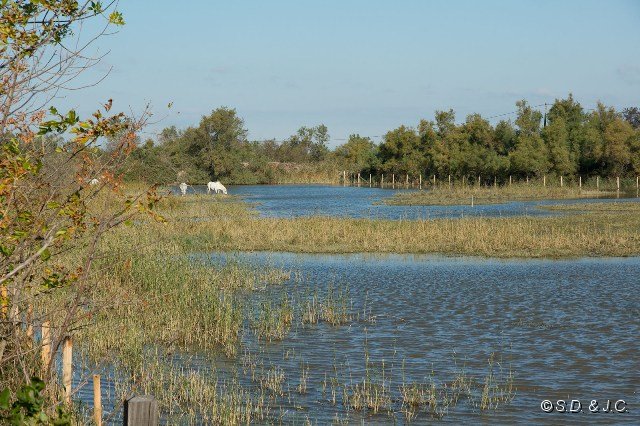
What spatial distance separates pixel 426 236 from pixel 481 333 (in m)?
12.6

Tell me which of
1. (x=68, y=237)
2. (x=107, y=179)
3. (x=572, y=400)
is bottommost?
(x=572, y=400)

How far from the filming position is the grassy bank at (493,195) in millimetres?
49000

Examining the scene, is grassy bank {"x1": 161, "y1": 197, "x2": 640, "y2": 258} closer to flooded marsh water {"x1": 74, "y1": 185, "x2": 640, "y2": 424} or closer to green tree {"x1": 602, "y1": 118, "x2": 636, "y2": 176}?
flooded marsh water {"x1": 74, "y1": 185, "x2": 640, "y2": 424}

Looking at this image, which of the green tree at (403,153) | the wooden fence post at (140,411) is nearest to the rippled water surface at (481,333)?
the wooden fence post at (140,411)

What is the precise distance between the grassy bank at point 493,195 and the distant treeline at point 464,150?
21.7ft

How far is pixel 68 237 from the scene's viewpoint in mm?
5746

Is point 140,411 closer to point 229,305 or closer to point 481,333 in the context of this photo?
point 229,305

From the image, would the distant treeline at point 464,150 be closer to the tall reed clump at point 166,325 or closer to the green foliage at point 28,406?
the tall reed clump at point 166,325

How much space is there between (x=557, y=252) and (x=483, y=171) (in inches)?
1830

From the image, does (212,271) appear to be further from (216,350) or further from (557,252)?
(557,252)

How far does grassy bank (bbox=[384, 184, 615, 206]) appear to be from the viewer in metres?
49.0

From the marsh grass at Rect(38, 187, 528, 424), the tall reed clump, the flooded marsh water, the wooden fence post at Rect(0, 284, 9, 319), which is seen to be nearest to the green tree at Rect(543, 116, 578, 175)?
the flooded marsh water

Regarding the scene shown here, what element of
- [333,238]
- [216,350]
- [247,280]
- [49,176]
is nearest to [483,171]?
[333,238]

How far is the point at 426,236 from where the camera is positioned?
85.7 ft
